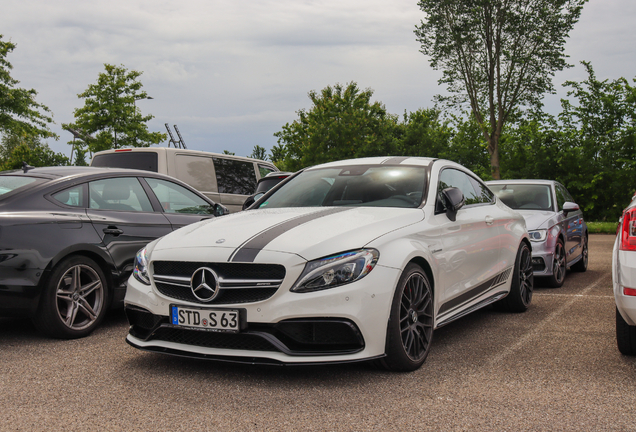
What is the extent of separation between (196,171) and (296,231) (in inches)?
291

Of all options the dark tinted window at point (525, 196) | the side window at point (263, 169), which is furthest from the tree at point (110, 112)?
the dark tinted window at point (525, 196)

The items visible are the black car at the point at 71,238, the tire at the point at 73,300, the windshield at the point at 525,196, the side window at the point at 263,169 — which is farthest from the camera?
the side window at the point at 263,169

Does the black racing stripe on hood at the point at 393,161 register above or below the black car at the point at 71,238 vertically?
above

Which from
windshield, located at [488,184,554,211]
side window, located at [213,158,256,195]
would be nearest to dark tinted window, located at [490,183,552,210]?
windshield, located at [488,184,554,211]

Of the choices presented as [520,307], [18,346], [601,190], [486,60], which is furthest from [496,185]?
[486,60]

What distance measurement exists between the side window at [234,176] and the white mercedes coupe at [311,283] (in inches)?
267

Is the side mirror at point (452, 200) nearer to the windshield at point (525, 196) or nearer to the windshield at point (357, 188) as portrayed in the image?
the windshield at point (357, 188)

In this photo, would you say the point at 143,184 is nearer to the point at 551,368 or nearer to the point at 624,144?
the point at 551,368

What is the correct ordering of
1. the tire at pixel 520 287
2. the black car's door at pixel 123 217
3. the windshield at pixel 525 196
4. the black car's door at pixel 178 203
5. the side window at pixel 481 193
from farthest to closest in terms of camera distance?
the windshield at pixel 525 196 < the black car's door at pixel 178 203 < the tire at pixel 520 287 < the side window at pixel 481 193 < the black car's door at pixel 123 217

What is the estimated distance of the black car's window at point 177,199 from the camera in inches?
248

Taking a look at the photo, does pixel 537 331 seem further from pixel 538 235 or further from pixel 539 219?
pixel 539 219

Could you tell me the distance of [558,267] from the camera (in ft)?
26.7

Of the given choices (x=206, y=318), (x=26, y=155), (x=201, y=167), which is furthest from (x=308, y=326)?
(x=26, y=155)

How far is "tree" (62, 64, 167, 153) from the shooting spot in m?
32.0
